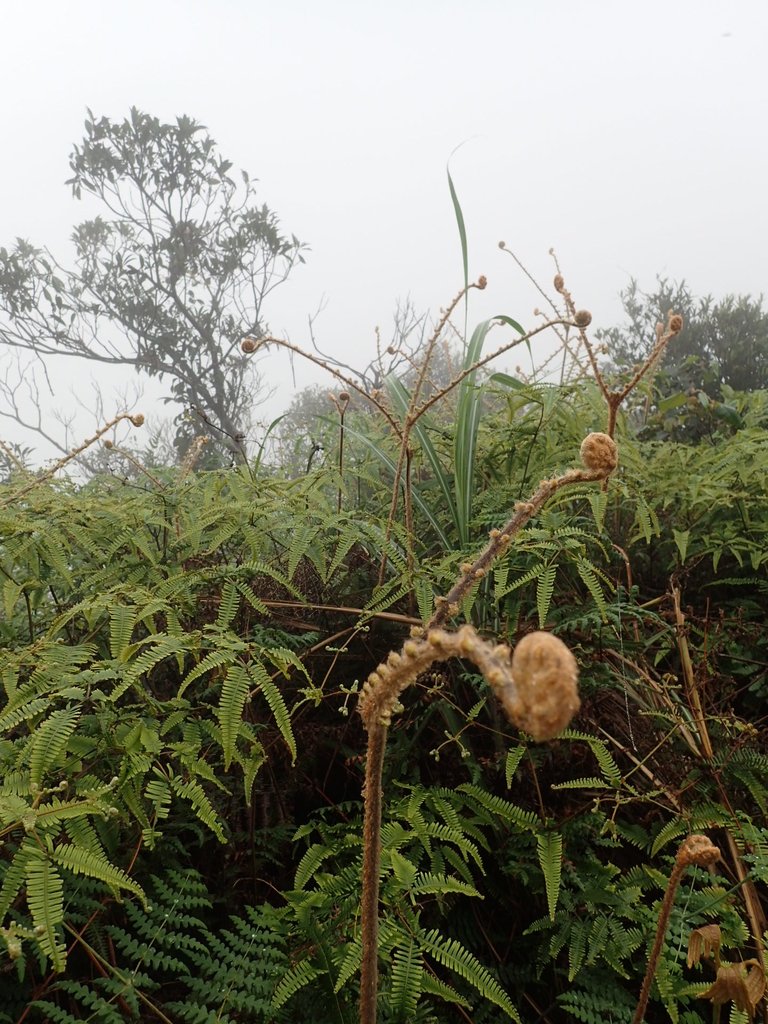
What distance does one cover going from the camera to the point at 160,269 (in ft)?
40.8

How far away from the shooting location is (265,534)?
45.6 inches

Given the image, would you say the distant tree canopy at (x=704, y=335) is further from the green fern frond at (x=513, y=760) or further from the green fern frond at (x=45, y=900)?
the green fern frond at (x=45, y=900)

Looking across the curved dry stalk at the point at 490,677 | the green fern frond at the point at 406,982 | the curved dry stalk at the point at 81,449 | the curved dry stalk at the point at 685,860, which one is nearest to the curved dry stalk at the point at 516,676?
the curved dry stalk at the point at 490,677

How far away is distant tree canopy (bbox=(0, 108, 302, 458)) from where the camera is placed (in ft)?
38.4

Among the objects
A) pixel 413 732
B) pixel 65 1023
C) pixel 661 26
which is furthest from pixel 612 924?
pixel 661 26

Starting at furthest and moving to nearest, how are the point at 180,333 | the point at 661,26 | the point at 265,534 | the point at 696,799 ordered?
the point at 661,26 → the point at 180,333 → the point at 265,534 → the point at 696,799

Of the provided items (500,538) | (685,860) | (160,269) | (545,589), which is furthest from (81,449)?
(160,269)

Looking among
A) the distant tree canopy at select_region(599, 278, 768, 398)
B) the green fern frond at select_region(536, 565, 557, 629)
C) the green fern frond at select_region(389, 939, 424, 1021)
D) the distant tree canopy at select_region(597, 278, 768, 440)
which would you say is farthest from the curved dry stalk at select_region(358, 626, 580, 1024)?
the distant tree canopy at select_region(599, 278, 768, 398)

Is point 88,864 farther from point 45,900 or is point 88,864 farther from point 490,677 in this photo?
point 490,677

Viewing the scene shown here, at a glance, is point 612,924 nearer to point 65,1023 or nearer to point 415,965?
point 415,965

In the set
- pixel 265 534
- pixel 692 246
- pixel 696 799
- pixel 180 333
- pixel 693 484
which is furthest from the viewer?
pixel 692 246

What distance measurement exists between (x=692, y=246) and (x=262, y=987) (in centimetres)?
6646

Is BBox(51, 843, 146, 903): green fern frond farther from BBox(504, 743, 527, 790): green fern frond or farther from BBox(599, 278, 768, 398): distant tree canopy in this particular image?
BBox(599, 278, 768, 398): distant tree canopy

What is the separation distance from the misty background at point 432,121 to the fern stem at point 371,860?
136 feet
